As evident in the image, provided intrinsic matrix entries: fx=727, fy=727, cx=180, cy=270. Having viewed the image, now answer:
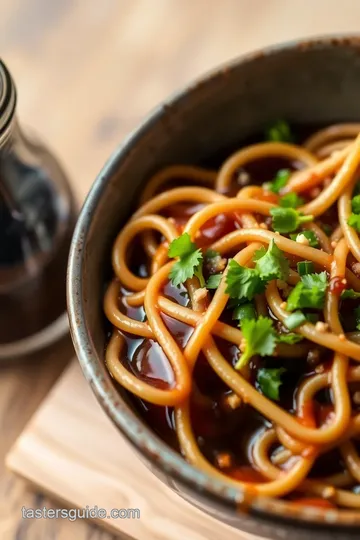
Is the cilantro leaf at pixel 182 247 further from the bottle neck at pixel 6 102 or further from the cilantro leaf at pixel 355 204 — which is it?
the bottle neck at pixel 6 102

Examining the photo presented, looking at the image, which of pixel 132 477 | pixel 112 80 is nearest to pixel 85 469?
pixel 132 477

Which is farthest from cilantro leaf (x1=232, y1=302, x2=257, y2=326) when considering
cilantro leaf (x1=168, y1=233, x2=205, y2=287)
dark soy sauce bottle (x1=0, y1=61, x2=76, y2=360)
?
dark soy sauce bottle (x1=0, y1=61, x2=76, y2=360)

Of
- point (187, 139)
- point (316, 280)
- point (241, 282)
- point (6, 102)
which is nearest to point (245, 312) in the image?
point (241, 282)

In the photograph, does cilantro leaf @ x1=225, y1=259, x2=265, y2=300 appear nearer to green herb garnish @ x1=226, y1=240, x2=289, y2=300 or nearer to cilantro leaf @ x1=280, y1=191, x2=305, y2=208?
green herb garnish @ x1=226, y1=240, x2=289, y2=300

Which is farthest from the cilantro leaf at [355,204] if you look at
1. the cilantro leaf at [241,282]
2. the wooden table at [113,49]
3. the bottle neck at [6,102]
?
the wooden table at [113,49]

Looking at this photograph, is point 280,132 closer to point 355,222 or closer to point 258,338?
point 355,222
